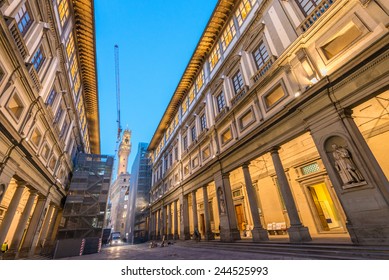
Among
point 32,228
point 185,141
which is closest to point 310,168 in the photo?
point 185,141

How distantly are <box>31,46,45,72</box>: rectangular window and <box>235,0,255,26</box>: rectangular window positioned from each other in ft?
47.3

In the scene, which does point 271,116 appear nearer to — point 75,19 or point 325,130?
point 325,130

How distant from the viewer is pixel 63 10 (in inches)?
570

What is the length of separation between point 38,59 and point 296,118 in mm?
16130

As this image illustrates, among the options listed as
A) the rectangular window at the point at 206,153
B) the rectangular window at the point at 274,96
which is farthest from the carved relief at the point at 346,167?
the rectangular window at the point at 206,153

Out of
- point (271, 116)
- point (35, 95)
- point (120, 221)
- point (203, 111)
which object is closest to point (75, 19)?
point (35, 95)

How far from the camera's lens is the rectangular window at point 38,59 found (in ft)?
37.3

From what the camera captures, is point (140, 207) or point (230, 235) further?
point (140, 207)

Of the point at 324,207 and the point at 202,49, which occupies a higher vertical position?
the point at 202,49

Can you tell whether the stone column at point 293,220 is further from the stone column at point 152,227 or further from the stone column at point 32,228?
the stone column at point 152,227

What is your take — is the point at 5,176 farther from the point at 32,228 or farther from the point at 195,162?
the point at 195,162

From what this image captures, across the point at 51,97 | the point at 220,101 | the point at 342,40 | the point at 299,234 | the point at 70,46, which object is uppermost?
the point at 70,46

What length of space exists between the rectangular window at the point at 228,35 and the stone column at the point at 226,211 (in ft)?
36.7

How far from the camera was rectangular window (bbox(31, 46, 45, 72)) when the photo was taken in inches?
448
